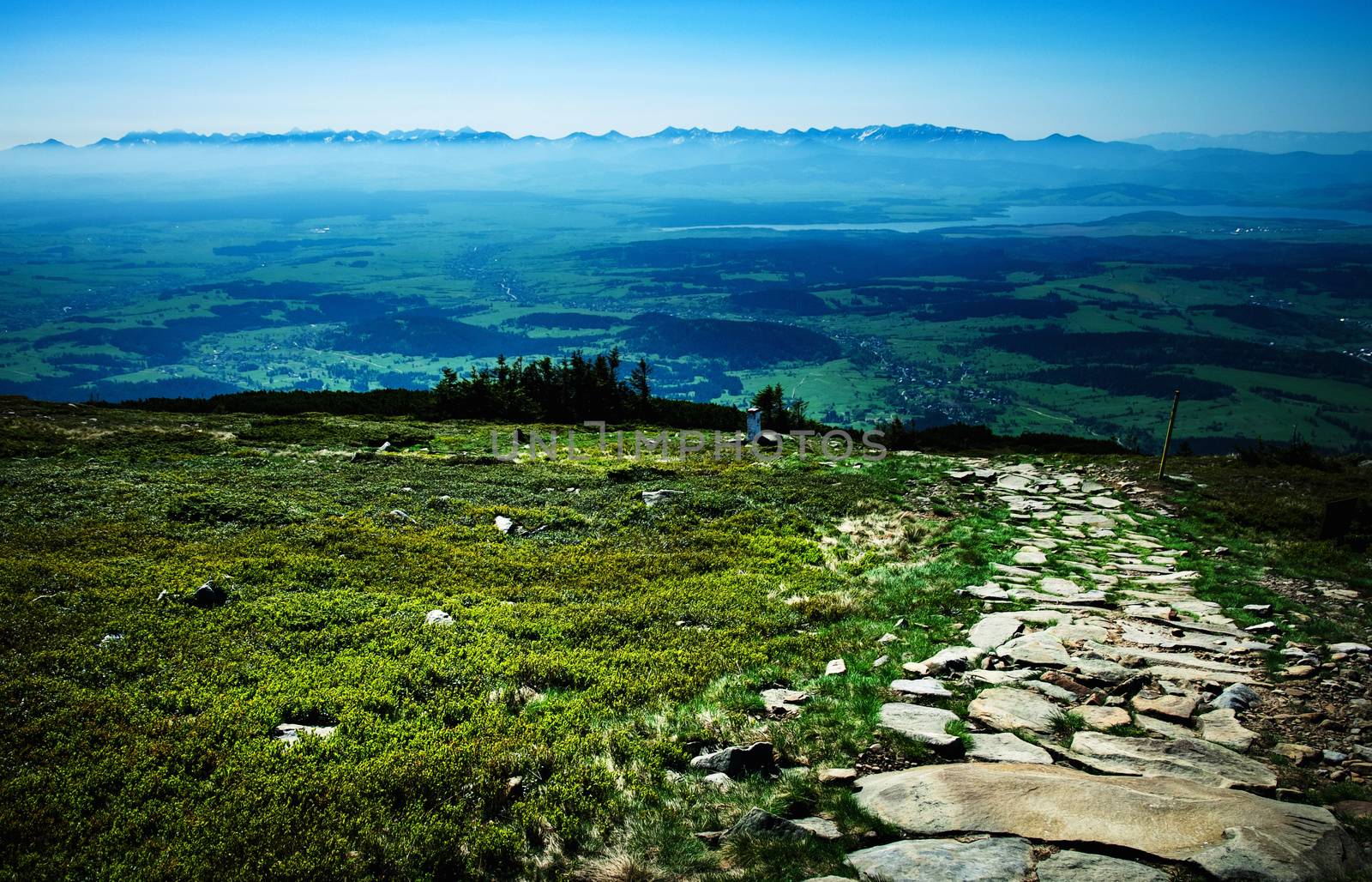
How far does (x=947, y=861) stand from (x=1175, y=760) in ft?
12.6

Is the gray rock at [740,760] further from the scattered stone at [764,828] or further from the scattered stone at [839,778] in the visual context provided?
the scattered stone at [764,828]

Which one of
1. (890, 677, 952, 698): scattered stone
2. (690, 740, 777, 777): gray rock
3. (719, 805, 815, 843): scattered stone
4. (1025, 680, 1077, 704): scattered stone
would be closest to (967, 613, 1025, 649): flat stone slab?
(1025, 680, 1077, 704): scattered stone

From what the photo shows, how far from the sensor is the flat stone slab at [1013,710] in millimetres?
9430

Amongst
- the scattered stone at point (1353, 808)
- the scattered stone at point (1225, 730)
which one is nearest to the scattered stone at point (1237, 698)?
the scattered stone at point (1225, 730)

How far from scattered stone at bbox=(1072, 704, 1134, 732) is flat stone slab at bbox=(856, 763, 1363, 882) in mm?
1646

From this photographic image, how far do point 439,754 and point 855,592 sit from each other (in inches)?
412

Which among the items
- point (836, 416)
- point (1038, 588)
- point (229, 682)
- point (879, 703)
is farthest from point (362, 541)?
point (836, 416)

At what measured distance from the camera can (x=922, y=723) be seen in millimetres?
9586

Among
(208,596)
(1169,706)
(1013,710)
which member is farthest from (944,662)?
(208,596)

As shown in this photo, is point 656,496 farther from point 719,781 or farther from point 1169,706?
point 1169,706

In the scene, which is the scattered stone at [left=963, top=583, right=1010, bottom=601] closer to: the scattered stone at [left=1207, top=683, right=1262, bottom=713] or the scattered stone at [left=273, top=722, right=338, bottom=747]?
the scattered stone at [left=1207, top=683, right=1262, bottom=713]

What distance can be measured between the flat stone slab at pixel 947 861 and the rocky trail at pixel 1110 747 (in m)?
0.02

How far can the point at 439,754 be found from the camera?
345 inches

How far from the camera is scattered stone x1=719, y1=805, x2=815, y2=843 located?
718 centimetres
